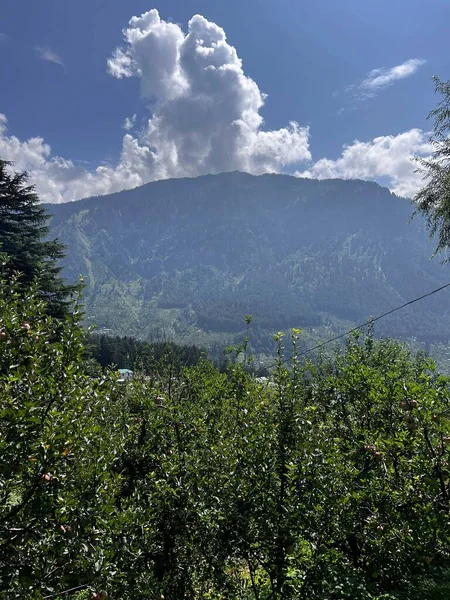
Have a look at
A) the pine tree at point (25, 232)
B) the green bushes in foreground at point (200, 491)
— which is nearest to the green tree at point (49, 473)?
the green bushes in foreground at point (200, 491)

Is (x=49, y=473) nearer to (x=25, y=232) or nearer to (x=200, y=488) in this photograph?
(x=200, y=488)

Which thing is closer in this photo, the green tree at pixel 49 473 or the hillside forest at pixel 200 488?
the green tree at pixel 49 473

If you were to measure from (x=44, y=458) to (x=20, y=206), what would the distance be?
105ft

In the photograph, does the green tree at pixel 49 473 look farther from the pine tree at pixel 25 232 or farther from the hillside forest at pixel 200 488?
the pine tree at pixel 25 232

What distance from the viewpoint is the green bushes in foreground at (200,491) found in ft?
10.5

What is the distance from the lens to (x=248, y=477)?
4402mm

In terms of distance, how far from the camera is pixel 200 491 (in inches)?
180

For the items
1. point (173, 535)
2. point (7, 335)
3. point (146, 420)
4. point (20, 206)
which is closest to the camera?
point (7, 335)

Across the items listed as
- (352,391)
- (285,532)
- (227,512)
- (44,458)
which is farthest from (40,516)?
(352,391)

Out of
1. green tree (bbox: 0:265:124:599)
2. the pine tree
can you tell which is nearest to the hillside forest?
green tree (bbox: 0:265:124:599)

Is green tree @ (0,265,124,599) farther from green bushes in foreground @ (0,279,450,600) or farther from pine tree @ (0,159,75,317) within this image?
pine tree @ (0,159,75,317)

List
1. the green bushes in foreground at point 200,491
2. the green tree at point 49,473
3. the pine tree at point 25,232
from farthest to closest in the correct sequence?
the pine tree at point 25,232 → the green bushes in foreground at point 200,491 → the green tree at point 49,473

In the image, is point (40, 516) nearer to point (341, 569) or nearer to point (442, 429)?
point (341, 569)

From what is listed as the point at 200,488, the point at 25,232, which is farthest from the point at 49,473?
the point at 25,232
